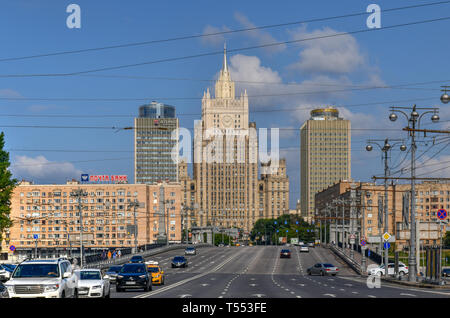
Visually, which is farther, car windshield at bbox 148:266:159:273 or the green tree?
the green tree

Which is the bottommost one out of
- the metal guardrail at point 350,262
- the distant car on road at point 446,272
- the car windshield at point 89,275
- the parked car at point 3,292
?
the metal guardrail at point 350,262

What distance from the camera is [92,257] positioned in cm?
8431

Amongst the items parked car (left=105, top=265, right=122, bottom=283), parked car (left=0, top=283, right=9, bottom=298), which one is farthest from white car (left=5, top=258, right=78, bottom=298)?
parked car (left=105, top=265, right=122, bottom=283)

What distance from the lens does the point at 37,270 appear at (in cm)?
2688

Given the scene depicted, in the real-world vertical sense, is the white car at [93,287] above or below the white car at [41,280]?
below

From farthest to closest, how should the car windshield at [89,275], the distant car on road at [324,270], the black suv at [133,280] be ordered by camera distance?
the distant car on road at [324,270]
the black suv at [133,280]
the car windshield at [89,275]

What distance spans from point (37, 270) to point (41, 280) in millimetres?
849

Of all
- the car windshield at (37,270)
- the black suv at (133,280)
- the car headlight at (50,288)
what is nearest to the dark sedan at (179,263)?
the black suv at (133,280)

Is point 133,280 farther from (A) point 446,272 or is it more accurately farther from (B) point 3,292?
(A) point 446,272

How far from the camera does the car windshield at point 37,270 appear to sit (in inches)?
1051

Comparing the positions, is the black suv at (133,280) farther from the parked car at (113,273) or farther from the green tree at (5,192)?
the green tree at (5,192)

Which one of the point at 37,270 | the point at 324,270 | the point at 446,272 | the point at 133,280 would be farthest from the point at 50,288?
the point at 324,270

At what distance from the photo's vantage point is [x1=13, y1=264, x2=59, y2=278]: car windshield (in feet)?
87.6

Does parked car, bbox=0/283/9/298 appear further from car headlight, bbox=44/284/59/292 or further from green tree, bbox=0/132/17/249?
green tree, bbox=0/132/17/249
